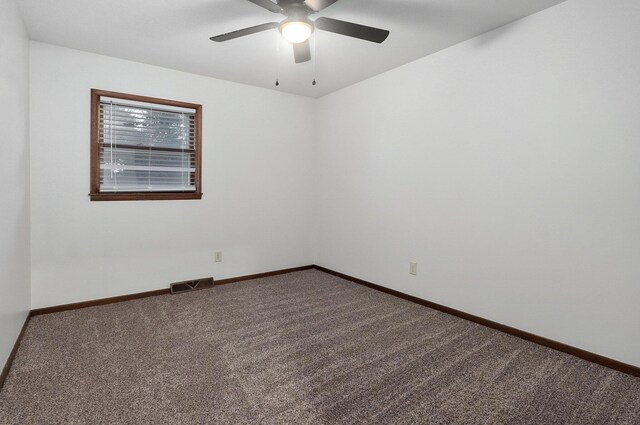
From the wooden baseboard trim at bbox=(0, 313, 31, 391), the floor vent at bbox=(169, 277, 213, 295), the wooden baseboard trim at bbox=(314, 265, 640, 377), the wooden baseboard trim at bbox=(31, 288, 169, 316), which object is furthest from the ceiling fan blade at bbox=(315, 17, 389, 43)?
the wooden baseboard trim at bbox=(31, 288, 169, 316)

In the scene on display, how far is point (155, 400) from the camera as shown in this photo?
1745mm

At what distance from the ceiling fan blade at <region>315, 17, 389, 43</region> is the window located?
6.94ft

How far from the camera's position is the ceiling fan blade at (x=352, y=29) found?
2.04 metres

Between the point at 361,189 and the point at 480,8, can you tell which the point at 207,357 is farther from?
the point at 480,8

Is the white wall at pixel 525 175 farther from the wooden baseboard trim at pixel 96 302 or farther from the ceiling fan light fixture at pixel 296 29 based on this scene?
the wooden baseboard trim at pixel 96 302

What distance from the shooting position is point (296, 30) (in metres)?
2.15

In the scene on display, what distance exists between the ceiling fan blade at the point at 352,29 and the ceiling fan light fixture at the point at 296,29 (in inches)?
3.0

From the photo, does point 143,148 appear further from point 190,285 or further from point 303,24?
point 303,24

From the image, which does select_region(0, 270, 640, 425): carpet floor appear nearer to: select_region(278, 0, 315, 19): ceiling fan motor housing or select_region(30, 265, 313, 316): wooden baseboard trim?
select_region(30, 265, 313, 316): wooden baseboard trim

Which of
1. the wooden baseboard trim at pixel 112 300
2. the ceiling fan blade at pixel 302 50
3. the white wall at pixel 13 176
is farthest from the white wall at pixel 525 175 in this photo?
the white wall at pixel 13 176

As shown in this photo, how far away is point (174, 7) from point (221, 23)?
350 millimetres

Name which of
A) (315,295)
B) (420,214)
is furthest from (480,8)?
(315,295)

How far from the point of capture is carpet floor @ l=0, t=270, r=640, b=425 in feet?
5.45

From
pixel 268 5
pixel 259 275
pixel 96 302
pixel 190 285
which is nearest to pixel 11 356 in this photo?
pixel 96 302
